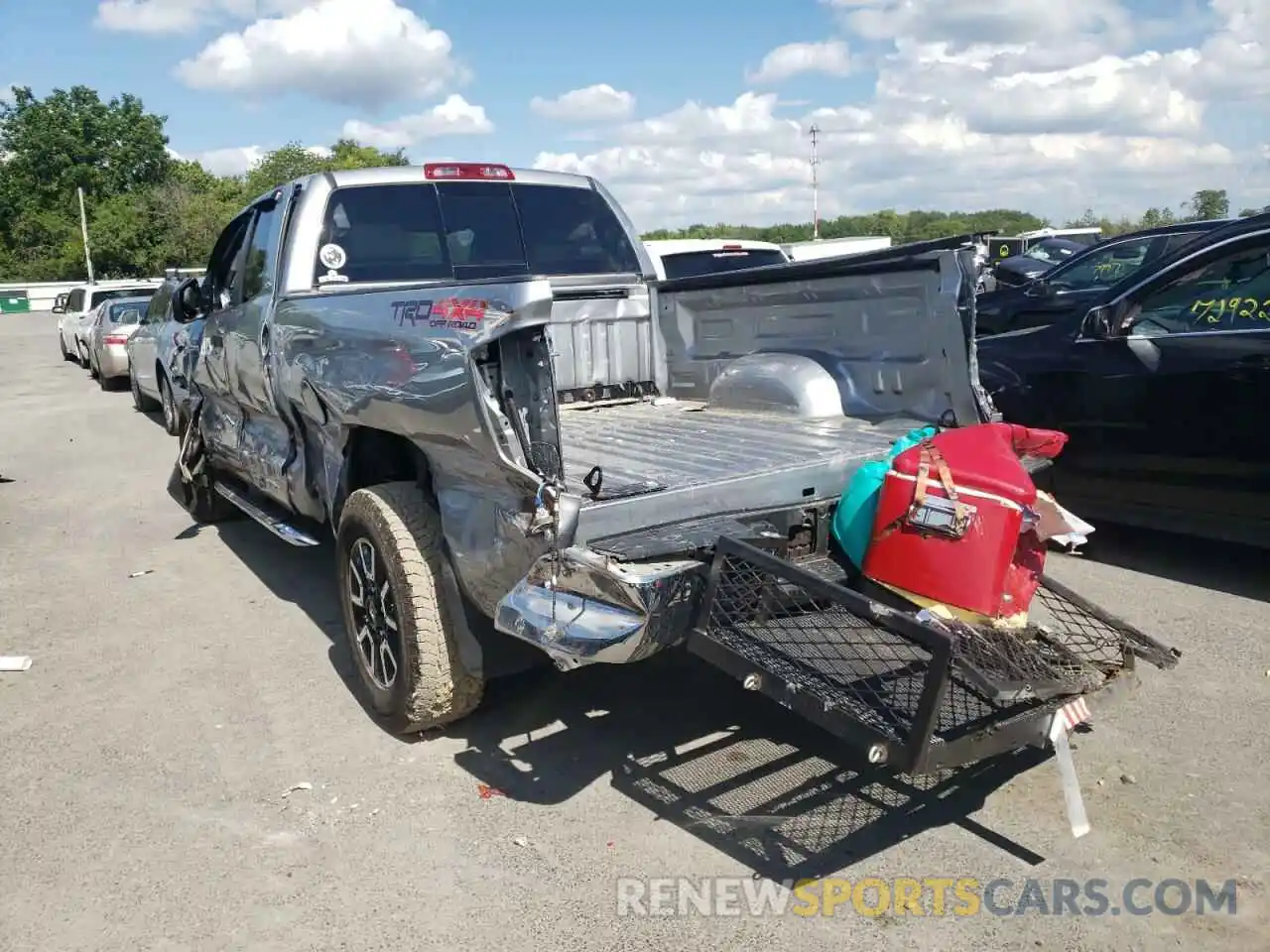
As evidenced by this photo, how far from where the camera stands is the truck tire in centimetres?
372

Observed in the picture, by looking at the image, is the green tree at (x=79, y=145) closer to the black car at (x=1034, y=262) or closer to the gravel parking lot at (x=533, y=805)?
the black car at (x=1034, y=262)

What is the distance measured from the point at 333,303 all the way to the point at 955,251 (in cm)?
239

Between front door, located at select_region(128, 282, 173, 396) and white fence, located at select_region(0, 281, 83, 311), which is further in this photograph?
white fence, located at select_region(0, 281, 83, 311)

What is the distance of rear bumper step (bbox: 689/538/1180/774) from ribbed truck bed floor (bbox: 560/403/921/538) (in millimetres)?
354

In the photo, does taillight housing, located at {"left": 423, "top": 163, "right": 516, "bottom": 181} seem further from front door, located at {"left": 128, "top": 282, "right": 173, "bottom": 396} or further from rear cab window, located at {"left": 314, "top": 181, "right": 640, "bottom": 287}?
front door, located at {"left": 128, "top": 282, "right": 173, "bottom": 396}

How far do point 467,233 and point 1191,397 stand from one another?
3.68 metres

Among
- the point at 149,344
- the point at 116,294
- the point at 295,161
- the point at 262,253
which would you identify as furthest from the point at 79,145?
the point at 262,253

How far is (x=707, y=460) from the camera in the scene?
3924 millimetres

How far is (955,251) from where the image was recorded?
3871 millimetres

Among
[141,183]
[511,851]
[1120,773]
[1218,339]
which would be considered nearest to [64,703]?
[511,851]

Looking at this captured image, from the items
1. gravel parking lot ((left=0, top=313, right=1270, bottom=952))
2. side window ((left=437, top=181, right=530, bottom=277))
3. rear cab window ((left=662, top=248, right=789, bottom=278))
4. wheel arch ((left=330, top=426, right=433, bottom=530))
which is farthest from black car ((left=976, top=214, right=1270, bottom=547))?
rear cab window ((left=662, top=248, right=789, bottom=278))

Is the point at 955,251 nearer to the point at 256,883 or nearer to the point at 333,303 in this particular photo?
the point at 333,303

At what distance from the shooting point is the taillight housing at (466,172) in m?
5.44

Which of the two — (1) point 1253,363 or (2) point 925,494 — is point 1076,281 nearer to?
(1) point 1253,363
